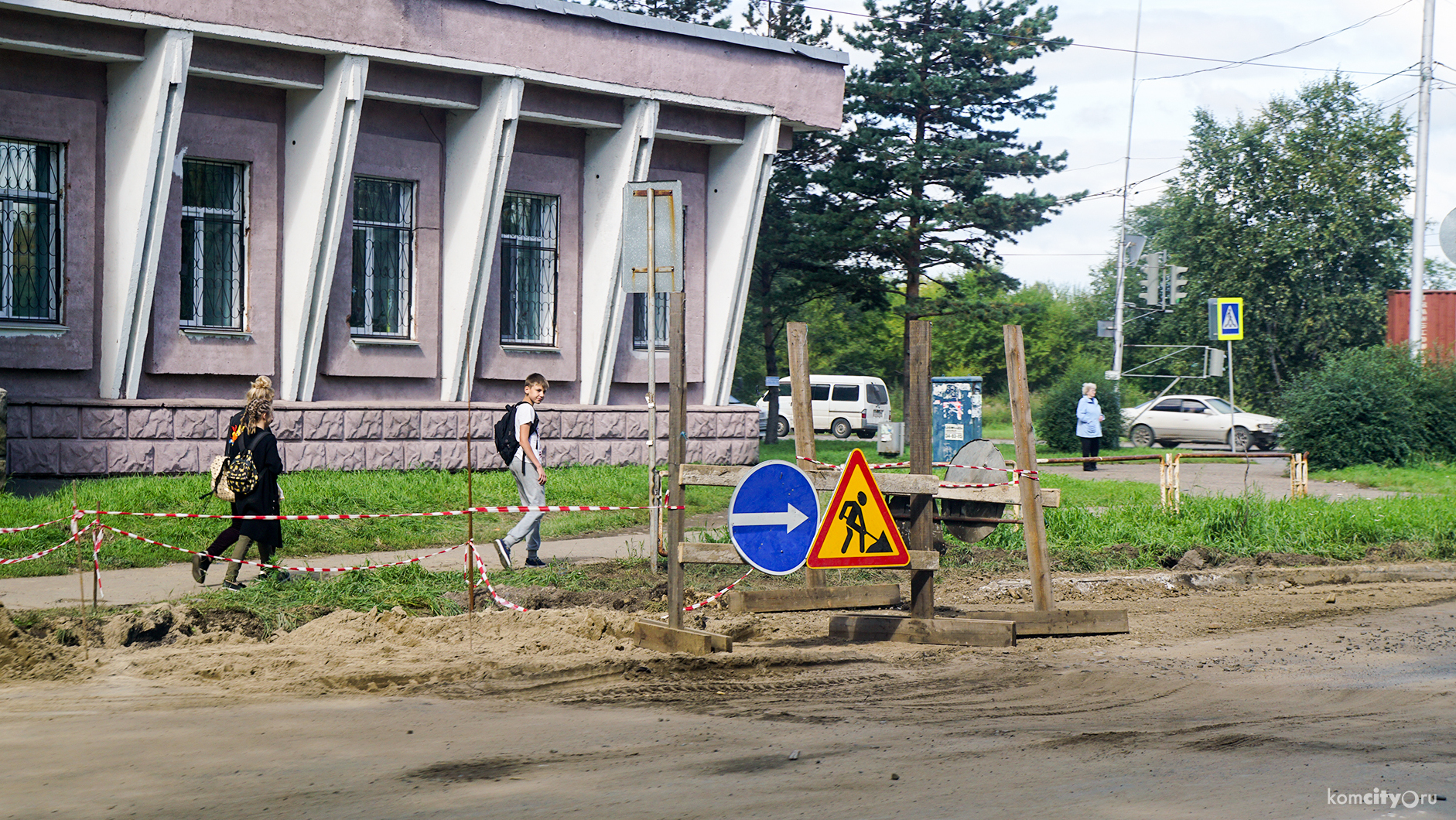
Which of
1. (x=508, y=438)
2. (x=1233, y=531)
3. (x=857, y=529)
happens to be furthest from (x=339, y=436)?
(x=1233, y=531)

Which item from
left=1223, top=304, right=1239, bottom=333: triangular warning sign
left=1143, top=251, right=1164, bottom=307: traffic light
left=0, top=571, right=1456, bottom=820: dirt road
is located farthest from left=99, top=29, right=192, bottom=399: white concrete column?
left=1143, top=251, right=1164, bottom=307: traffic light

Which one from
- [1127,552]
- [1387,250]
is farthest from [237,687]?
[1387,250]

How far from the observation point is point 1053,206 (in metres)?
38.2

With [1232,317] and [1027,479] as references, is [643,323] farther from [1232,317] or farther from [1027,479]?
[1027,479]

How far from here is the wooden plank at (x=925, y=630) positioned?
901cm

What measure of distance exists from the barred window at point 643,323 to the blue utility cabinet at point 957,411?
5.16 m

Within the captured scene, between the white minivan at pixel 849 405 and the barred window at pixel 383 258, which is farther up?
the barred window at pixel 383 258

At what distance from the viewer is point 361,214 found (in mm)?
19516

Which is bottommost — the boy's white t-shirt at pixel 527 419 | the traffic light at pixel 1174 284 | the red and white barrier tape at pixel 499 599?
the red and white barrier tape at pixel 499 599

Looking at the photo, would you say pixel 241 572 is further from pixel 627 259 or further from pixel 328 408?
pixel 328 408

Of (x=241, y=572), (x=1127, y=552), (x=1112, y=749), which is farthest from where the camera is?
(x=1127, y=552)

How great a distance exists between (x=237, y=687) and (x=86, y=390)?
1098 centimetres

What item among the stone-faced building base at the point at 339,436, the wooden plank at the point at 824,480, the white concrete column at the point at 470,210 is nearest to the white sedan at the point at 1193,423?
the stone-faced building base at the point at 339,436

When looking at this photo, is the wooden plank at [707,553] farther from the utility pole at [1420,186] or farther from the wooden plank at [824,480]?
the utility pole at [1420,186]
